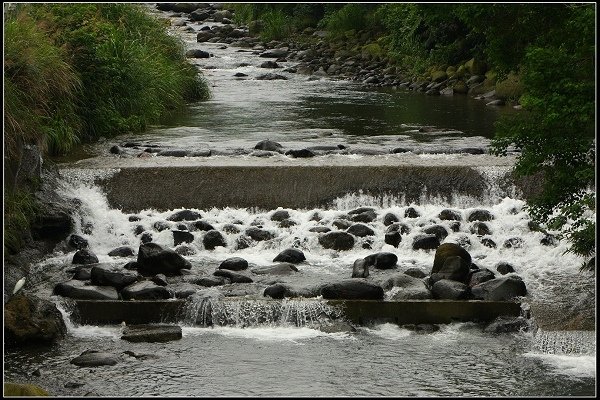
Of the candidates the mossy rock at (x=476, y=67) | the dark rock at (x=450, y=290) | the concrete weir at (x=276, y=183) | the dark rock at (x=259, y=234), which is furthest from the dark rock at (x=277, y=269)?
the mossy rock at (x=476, y=67)

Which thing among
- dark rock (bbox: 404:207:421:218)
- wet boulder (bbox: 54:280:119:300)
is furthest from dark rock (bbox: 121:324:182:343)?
dark rock (bbox: 404:207:421:218)

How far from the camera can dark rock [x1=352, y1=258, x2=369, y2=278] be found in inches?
478

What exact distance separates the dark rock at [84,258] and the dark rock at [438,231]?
4.34 metres

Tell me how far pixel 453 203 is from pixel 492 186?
A: 0.63 m

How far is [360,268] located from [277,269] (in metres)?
1.01

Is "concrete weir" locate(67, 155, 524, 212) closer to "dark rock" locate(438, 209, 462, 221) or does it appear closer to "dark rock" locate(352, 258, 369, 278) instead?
"dark rock" locate(438, 209, 462, 221)

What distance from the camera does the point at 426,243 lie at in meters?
13.3

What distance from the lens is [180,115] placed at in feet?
73.2

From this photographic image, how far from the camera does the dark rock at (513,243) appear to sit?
1334 cm

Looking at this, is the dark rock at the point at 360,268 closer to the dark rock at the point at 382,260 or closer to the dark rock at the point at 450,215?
the dark rock at the point at 382,260

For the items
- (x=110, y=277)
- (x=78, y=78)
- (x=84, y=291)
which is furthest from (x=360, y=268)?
(x=78, y=78)

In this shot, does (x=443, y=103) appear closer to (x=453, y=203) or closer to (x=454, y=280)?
(x=453, y=203)

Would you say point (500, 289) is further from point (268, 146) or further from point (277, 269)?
point (268, 146)

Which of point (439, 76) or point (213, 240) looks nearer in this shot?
point (213, 240)
